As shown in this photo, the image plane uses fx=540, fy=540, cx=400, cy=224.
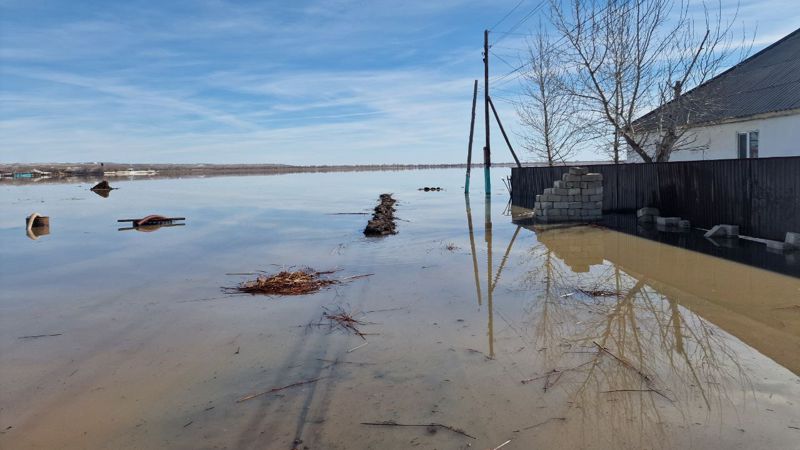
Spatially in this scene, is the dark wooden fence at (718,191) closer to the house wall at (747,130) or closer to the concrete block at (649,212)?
the concrete block at (649,212)

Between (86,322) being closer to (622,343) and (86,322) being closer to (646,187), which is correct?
(622,343)

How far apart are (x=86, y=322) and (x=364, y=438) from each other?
5135 millimetres

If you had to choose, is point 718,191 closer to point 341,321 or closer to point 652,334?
point 652,334

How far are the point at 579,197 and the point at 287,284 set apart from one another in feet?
36.4

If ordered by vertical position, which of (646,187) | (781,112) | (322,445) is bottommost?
(322,445)

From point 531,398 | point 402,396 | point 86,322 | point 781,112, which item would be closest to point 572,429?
point 531,398

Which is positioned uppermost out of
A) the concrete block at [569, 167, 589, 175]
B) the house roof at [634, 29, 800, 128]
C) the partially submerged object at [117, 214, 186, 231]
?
the house roof at [634, 29, 800, 128]

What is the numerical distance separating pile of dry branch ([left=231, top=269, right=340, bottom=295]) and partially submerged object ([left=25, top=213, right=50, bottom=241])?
12.3m

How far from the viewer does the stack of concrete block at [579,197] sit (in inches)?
656

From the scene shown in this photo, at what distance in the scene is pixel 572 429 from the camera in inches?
147

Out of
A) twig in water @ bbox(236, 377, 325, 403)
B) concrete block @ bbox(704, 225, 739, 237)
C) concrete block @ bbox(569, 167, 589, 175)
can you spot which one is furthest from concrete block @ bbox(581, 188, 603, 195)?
twig in water @ bbox(236, 377, 325, 403)

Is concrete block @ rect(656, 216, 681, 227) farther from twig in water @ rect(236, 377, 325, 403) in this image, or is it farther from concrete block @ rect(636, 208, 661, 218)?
twig in water @ rect(236, 377, 325, 403)

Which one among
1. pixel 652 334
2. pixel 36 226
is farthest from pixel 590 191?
pixel 36 226

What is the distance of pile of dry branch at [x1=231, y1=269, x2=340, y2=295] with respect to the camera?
8430 mm
